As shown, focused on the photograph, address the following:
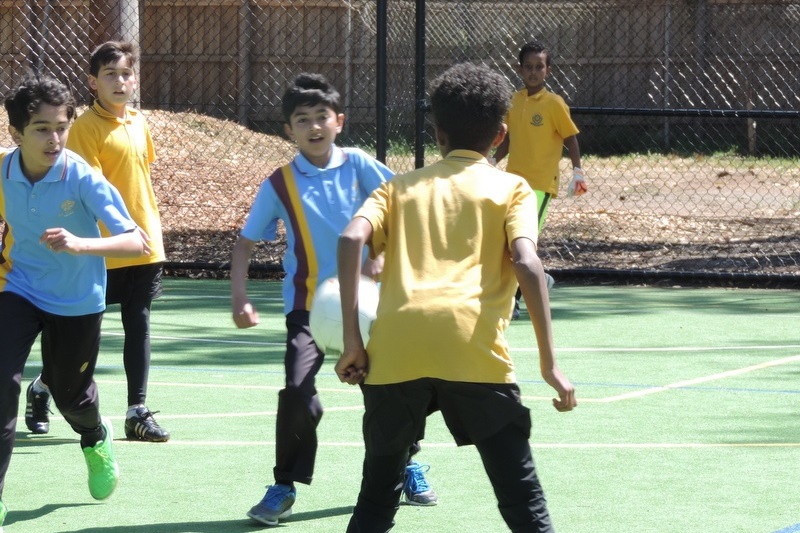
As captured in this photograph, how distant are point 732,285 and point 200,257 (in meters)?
5.04

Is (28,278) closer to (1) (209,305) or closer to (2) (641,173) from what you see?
(1) (209,305)

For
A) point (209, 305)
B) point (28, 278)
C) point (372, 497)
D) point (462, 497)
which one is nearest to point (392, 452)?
point (372, 497)

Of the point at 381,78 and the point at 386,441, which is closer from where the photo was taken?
the point at 386,441

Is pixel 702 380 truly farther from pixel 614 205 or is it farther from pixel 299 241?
pixel 614 205

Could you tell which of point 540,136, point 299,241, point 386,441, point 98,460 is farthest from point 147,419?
point 540,136

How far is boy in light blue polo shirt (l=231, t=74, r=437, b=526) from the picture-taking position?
4836 millimetres

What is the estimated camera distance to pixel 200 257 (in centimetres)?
1338

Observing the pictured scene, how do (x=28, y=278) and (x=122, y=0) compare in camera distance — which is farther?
(x=122, y=0)

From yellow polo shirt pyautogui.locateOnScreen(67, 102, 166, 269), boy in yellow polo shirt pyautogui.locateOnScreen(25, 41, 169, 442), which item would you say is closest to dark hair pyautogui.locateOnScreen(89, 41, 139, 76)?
boy in yellow polo shirt pyautogui.locateOnScreen(25, 41, 169, 442)

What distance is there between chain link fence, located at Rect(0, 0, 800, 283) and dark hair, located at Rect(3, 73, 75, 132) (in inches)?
434

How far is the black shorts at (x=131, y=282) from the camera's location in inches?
254

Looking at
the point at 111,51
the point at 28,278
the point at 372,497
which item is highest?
the point at 111,51

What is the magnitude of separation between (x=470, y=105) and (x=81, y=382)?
81.0 inches

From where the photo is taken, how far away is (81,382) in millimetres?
5090
